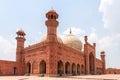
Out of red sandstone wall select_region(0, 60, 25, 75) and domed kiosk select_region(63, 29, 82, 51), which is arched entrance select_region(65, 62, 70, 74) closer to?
red sandstone wall select_region(0, 60, 25, 75)

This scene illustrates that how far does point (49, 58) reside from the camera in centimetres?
2198

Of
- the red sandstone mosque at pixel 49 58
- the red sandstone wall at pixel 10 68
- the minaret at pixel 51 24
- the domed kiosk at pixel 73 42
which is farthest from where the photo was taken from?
the domed kiosk at pixel 73 42

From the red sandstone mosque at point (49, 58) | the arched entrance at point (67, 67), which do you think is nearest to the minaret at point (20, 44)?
the red sandstone mosque at point (49, 58)

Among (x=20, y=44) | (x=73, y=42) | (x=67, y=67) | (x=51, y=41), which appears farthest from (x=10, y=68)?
(x=73, y=42)

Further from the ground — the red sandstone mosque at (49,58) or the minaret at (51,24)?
the minaret at (51,24)

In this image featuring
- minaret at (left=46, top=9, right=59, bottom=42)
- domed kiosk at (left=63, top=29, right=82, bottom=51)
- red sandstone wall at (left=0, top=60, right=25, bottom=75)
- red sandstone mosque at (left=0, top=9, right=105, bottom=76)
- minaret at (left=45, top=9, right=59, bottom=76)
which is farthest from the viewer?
domed kiosk at (left=63, top=29, right=82, bottom=51)

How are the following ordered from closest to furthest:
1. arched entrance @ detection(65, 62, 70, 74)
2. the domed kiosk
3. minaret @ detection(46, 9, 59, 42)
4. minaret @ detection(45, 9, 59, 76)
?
minaret @ detection(45, 9, 59, 76), minaret @ detection(46, 9, 59, 42), arched entrance @ detection(65, 62, 70, 74), the domed kiosk

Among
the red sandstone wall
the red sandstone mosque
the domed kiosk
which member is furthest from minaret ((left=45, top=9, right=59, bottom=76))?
the domed kiosk

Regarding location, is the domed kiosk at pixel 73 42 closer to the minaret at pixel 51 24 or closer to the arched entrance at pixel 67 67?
the arched entrance at pixel 67 67

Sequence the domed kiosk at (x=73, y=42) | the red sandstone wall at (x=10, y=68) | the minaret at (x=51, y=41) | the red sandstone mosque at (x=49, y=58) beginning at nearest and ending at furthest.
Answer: the minaret at (x=51, y=41) → the red sandstone mosque at (x=49, y=58) → the red sandstone wall at (x=10, y=68) → the domed kiosk at (x=73, y=42)

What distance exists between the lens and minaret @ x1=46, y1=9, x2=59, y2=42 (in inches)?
888

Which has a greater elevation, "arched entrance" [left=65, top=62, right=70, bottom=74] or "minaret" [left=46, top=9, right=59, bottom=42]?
"minaret" [left=46, top=9, right=59, bottom=42]

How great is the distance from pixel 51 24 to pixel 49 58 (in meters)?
4.25

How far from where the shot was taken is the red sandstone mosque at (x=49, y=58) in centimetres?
2230
